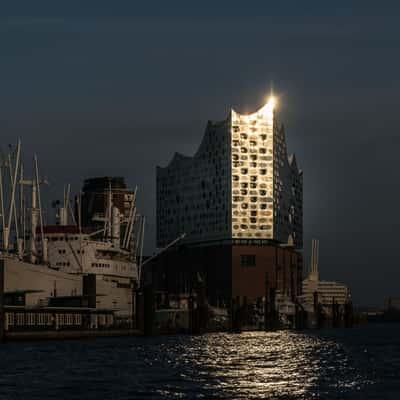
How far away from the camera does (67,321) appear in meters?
122

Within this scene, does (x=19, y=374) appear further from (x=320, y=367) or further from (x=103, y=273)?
(x=103, y=273)

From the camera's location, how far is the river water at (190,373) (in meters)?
55.6

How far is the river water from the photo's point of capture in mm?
55625

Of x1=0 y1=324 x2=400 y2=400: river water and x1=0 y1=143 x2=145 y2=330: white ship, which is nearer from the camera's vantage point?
x1=0 y1=324 x2=400 y2=400: river water

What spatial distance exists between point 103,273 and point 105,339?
34.6 metres

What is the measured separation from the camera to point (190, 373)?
68.4 meters

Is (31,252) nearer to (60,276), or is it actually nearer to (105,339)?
(60,276)

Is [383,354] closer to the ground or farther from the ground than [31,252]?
closer to the ground

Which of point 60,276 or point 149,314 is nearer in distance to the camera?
point 149,314

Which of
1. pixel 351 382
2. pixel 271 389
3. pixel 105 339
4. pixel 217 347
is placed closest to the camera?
pixel 271 389

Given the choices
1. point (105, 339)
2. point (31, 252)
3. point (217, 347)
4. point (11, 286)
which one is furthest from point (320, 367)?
point (31, 252)

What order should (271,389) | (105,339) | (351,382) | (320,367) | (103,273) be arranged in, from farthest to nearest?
(103,273), (105,339), (320,367), (351,382), (271,389)

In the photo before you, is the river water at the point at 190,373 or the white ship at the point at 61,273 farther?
the white ship at the point at 61,273

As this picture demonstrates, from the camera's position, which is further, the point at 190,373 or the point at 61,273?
the point at 61,273
